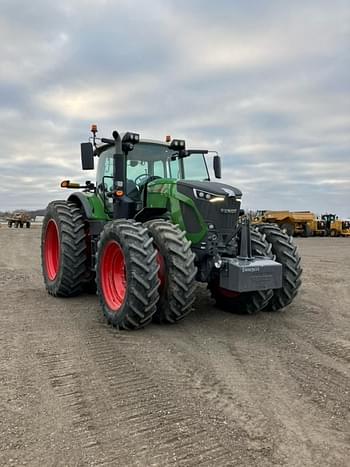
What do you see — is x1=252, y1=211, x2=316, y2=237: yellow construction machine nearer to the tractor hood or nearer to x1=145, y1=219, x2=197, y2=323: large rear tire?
the tractor hood

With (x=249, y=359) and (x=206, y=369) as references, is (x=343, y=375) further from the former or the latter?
(x=206, y=369)

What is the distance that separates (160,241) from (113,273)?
42.6 inches

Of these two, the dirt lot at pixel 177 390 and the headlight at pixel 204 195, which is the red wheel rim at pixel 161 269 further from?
the headlight at pixel 204 195

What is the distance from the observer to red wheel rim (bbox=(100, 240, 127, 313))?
18.6ft

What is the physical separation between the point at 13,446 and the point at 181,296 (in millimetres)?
2572

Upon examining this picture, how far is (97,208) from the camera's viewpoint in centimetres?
727

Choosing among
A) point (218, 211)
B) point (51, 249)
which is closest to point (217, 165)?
point (218, 211)

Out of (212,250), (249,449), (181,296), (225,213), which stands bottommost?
(249,449)

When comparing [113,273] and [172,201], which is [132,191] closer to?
[172,201]

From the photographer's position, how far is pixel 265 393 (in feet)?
11.7

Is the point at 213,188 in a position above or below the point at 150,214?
above

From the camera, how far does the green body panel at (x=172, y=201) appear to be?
5.70 m

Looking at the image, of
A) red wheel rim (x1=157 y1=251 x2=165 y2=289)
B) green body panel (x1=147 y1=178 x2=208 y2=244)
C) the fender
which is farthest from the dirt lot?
the fender

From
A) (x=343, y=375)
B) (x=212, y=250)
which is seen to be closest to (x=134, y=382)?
(x=343, y=375)
